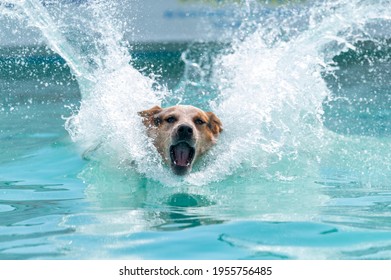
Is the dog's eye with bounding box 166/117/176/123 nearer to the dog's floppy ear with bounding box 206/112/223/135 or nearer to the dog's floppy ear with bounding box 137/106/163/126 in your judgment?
the dog's floppy ear with bounding box 137/106/163/126

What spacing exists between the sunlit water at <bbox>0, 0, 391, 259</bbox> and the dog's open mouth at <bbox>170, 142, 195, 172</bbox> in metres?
0.14

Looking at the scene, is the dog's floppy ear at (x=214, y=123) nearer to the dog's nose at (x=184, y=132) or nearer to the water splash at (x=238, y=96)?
the water splash at (x=238, y=96)

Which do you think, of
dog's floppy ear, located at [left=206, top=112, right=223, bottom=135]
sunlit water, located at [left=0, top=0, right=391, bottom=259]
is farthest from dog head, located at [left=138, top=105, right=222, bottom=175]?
sunlit water, located at [left=0, top=0, right=391, bottom=259]

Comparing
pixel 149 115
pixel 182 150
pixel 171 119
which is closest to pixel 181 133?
pixel 182 150

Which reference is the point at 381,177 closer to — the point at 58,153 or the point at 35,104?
the point at 58,153

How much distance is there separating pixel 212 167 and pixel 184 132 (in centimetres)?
49

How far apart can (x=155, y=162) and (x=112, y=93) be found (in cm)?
126

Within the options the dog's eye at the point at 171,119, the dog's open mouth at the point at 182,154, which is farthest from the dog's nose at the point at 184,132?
the dog's eye at the point at 171,119

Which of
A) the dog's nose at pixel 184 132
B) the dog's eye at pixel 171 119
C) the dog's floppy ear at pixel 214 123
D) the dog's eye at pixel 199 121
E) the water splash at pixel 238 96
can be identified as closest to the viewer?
the dog's nose at pixel 184 132

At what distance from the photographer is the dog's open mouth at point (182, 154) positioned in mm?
5691

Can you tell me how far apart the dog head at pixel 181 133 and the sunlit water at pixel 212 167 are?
10 cm

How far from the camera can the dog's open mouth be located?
5.69 meters
